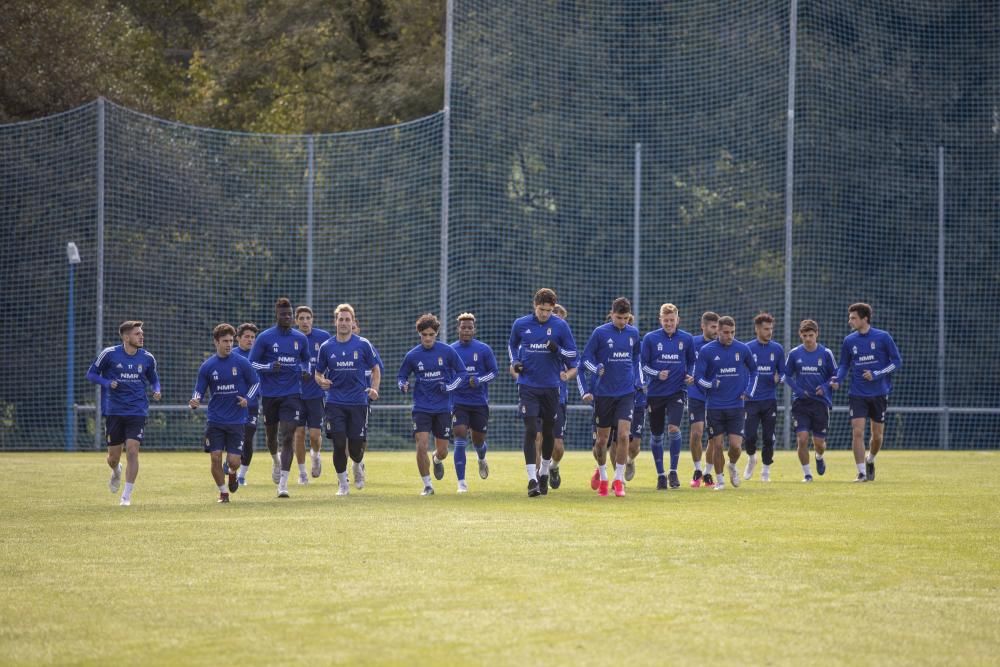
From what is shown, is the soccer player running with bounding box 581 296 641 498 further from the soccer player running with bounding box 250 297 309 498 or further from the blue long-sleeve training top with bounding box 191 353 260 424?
the soccer player running with bounding box 250 297 309 498

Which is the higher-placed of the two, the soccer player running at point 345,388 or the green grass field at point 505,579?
the soccer player running at point 345,388

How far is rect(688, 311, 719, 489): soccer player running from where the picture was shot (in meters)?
19.2

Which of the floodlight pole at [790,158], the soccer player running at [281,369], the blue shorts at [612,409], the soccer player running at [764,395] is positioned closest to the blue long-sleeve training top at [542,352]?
the blue shorts at [612,409]

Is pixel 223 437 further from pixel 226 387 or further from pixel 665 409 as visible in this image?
pixel 665 409

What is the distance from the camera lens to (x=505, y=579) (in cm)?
967

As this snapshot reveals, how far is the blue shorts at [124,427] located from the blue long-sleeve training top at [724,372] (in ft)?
22.0

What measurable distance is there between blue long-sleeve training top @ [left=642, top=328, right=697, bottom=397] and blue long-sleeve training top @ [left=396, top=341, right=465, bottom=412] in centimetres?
252

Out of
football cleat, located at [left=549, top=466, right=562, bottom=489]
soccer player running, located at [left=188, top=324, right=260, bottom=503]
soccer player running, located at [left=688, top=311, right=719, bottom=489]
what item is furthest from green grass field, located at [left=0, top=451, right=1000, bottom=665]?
soccer player running, located at [left=688, top=311, right=719, bottom=489]

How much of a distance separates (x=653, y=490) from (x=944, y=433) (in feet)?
53.9

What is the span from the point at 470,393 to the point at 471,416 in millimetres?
298

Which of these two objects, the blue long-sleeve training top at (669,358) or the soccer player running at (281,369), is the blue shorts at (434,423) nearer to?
the soccer player running at (281,369)

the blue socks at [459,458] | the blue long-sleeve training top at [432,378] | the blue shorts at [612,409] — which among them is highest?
the blue long-sleeve training top at [432,378]

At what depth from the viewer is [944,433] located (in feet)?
108

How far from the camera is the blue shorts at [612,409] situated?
17.0 m
